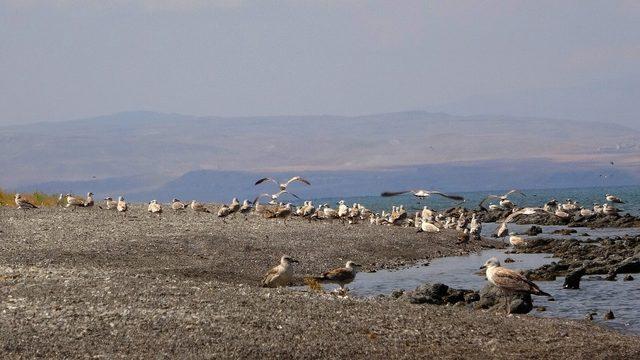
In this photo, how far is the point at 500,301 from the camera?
23641 mm

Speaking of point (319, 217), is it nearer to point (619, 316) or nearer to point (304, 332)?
point (619, 316)

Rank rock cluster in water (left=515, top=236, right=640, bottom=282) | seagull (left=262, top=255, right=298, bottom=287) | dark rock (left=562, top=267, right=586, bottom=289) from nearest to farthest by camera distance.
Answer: seagull (left=262, top=255, right=298, bottom=287), dark rock (left=562, top=267, right=586, bottom=289), rock cluster in water (left=515, top=236, right=640, bottom=282)

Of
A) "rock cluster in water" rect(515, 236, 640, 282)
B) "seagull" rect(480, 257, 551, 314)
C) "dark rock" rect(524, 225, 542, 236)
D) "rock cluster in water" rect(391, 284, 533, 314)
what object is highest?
"seagull" rect(480, 257, 551, 314)

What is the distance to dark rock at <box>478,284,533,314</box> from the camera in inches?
900

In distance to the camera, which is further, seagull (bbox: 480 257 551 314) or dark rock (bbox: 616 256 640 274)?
dark rock (bbox: 616 256 640 274)

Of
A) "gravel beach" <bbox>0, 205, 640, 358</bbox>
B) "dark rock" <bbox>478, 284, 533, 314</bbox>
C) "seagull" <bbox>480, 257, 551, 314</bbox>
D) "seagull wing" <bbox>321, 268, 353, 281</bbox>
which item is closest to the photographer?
"gravel beach" <bbox>0, 205, 640, 358</bbox>

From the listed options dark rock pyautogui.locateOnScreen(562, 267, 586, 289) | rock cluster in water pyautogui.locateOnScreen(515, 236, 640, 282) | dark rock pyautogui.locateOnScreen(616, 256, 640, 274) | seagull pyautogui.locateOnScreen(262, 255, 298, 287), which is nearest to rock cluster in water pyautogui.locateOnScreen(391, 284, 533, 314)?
seagull pyautogui.locateOnScreen(262, 255, 298, 287)

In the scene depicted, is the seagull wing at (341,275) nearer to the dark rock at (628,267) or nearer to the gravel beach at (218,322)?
the gravel beach at (218,322)

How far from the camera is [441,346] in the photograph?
654 inches

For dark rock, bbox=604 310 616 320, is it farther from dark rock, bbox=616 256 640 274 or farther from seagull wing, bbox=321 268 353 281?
dark rock, bbox=616 256 640 274

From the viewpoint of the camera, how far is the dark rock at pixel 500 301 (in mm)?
22859

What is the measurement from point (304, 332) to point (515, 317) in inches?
246

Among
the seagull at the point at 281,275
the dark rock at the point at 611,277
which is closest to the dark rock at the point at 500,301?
the seagull at the point at 281,275

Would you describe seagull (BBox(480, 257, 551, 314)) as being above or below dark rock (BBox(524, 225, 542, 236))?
above
